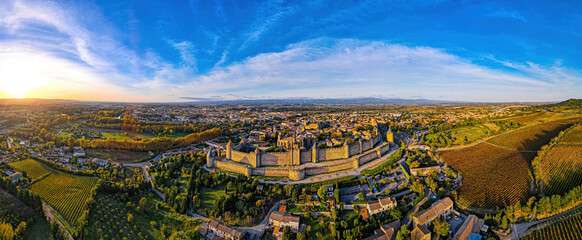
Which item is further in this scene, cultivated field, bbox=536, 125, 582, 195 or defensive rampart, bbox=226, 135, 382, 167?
defensive rampart, bbox=226, 135, 382, 167

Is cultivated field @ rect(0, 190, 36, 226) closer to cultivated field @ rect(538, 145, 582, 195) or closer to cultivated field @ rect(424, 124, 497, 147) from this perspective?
cultivated field @ rect(538, 145, 582, 195)

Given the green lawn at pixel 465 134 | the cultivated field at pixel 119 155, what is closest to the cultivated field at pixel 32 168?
the cultivated field at pixel 119 155

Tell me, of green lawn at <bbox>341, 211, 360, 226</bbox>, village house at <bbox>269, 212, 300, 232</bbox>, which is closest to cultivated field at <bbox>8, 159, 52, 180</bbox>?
village house at <bbox>269, 212, 300, 232</bbox>

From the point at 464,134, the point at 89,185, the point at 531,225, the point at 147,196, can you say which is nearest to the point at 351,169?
the point at 531,225

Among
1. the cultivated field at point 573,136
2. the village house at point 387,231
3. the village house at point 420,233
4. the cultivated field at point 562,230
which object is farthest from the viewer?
the cultivated field at point 573,136

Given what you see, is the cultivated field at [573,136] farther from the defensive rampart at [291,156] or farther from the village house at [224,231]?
the village house at [224,231]

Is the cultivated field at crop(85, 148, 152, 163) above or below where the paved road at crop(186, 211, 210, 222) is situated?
above

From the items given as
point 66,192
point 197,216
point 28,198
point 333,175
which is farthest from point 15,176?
point 333,175
